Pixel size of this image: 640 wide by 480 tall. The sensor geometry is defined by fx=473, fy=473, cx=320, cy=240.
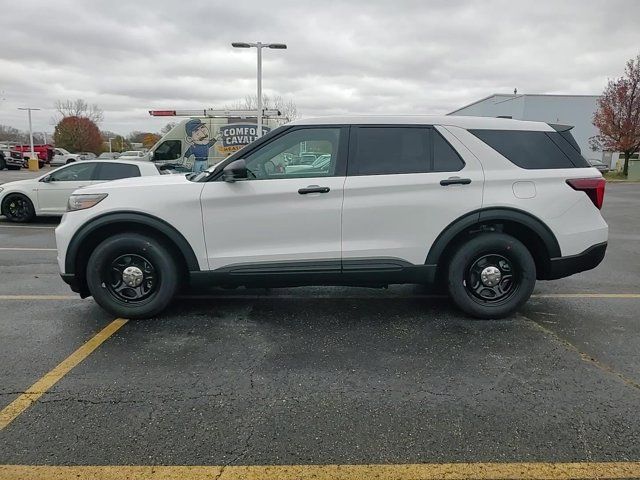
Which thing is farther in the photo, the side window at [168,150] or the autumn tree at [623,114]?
the autumn tree at [623,114]

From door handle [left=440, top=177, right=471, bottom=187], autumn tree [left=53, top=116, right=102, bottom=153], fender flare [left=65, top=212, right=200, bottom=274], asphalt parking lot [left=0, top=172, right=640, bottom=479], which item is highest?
autumn tree [left=53, top=116, right=102, bottom=153]

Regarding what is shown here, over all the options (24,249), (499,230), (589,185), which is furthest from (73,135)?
(589,185)

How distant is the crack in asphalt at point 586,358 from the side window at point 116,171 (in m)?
8.57

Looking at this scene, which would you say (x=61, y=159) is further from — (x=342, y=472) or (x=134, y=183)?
(x=342, y=472)

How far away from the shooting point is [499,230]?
4.45m

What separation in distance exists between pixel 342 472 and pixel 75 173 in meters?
10.3

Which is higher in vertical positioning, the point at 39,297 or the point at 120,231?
the point at 120,231

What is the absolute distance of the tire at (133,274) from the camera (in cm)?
427

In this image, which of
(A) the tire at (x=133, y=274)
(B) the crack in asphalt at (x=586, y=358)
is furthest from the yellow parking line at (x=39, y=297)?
(B) the crack in asphalt at (x=586, y=358)

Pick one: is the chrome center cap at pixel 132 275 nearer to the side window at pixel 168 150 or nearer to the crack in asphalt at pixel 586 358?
the crack in asphalt at pixel 586 358

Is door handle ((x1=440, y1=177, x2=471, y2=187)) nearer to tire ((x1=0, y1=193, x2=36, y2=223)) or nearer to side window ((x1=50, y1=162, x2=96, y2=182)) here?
side window ((x1=50, y1=162, x2=96, y2=182))

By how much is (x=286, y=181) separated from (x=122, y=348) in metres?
1.94

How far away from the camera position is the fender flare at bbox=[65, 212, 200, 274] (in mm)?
4203

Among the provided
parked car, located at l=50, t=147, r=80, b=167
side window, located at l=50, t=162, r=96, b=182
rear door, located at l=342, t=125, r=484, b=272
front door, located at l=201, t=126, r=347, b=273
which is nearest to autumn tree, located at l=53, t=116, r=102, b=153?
parked car, located at l=50, t=147, r=80, b=167
